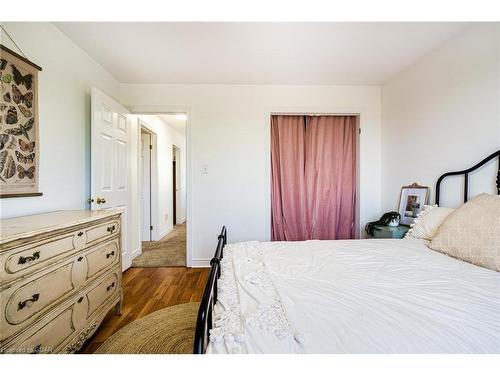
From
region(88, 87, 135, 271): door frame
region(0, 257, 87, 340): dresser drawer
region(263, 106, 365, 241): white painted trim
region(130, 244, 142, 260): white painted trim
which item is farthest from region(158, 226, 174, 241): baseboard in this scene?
region(0, 257, 87, 340): dresser drawer

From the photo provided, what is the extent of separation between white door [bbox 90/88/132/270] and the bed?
1.62 meters

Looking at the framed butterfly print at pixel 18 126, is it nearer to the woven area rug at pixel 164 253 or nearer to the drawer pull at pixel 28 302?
the drawer pull at pixel 28 302

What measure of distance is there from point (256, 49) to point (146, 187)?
3312 mm

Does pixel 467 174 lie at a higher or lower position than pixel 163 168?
lower

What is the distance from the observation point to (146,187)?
14.1ft

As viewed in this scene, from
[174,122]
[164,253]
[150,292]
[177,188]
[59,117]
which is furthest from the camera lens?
[177,188]

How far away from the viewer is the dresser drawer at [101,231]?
1445 millimetres

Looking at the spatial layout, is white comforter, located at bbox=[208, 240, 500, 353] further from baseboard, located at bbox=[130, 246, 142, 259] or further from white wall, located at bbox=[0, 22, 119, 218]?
baseboard, located at bbox=[130, 246, 142, 259]

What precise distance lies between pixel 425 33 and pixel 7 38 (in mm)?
3191

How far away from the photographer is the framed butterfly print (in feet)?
4.56

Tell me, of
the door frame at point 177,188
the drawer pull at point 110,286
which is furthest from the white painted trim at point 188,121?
the door frame at point 177,188

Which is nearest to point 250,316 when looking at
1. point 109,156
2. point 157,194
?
point 109,156

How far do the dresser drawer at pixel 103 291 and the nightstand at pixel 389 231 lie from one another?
103 inches

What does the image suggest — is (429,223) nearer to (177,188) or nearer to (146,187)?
(146,187)
